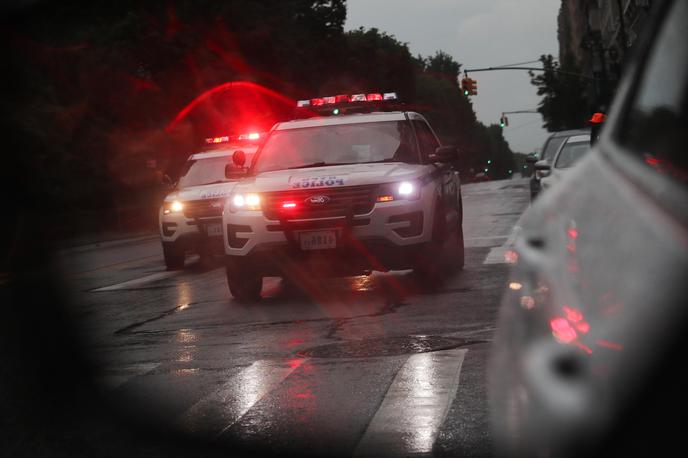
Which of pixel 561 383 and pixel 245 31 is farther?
pixel 245 31

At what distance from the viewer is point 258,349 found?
799cm

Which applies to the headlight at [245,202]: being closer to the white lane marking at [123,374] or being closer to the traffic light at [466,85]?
the white lane marking at [123,374]

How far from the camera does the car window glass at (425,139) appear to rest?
471 inches

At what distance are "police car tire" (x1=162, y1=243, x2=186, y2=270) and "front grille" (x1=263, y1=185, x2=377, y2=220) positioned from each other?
6647 millimetres

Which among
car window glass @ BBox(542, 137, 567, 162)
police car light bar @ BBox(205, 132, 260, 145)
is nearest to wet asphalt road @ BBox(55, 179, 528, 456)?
police car light bar @ BBox(205, 132, 260, 145)

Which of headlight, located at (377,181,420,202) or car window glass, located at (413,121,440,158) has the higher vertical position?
Answer: car window glass, located at (413,121,440,158)

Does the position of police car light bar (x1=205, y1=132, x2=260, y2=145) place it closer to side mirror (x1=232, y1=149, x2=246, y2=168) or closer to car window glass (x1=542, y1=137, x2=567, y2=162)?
side mirror (x1=232, y1=149, x2=246, y2=168)

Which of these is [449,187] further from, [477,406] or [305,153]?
[477,406]

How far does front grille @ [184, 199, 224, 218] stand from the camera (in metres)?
16.4

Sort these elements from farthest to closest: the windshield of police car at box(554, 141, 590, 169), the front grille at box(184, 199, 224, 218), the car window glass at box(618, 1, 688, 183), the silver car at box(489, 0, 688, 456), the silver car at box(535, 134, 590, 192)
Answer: the windshield of police car at box(554, 141, 590, 169) < the silver car at box(535, 134, 590, 192) < the front grille at box(184, 199, 224, 218) < the car window glass at box(618, 1, 688, 183) < the silver car at box(489, 0, 688, 456)

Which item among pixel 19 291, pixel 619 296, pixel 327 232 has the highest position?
pixel 619 296

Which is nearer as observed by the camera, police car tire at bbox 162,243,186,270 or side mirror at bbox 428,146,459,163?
side mirror at bbox 428,146,459,163

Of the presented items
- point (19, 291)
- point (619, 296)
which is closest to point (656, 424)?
point (619, 296)

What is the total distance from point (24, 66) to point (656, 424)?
126 ft
